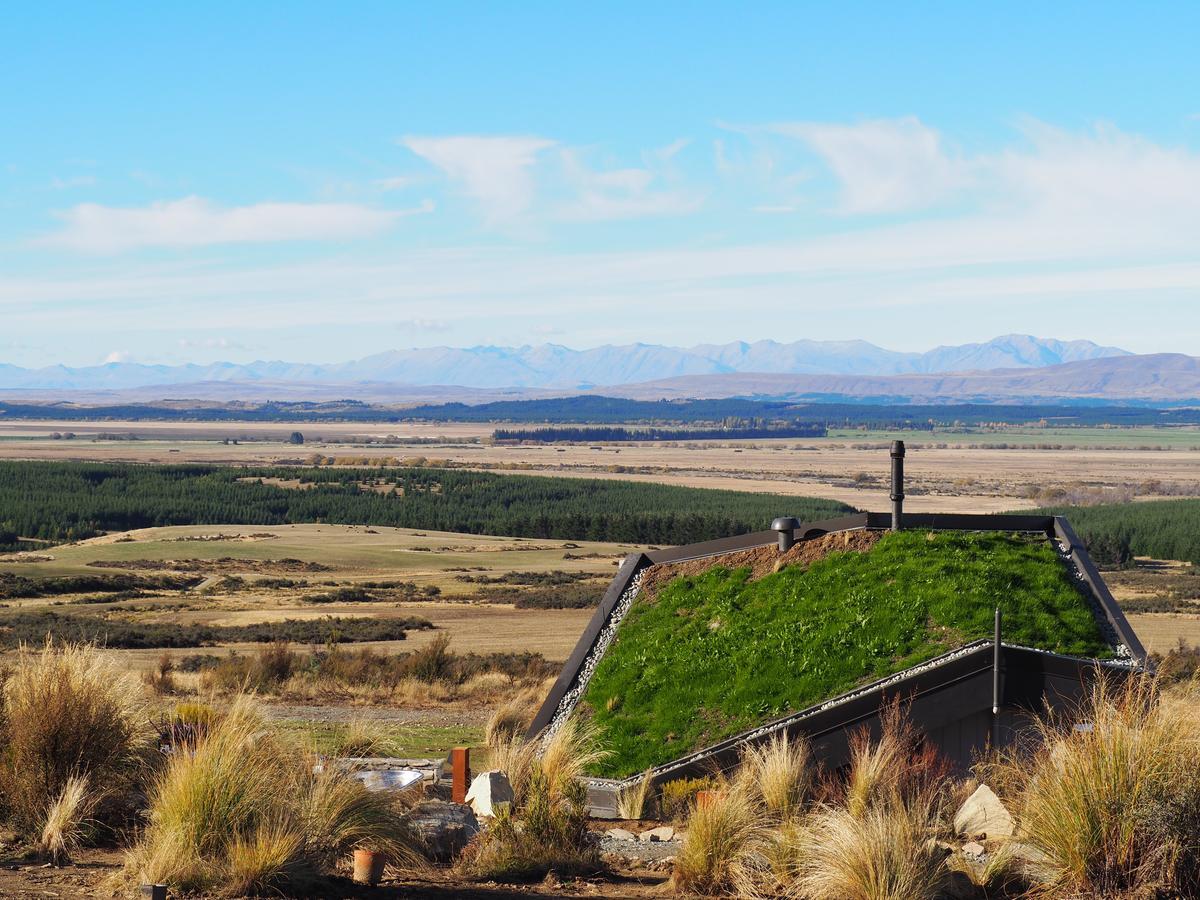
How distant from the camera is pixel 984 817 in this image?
36.5 feet

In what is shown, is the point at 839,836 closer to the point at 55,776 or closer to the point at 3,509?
the point at 55,776

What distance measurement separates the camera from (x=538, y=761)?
41.1 ft

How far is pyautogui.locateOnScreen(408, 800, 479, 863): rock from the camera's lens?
10516 mm

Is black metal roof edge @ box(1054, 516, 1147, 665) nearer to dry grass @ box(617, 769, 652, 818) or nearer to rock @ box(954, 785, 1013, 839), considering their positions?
rock @ box(954, 785, 1013, 839)

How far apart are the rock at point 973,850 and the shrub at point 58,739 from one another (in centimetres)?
634

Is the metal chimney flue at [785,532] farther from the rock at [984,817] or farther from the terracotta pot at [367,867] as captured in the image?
the terracotta pot at [367,867]

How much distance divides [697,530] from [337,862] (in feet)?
240

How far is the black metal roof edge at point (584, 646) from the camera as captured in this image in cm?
1598

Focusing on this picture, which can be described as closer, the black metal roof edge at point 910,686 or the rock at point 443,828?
the rock at point 443,828

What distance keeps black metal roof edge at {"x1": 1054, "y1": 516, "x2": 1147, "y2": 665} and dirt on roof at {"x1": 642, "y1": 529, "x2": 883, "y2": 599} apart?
7.39 feet

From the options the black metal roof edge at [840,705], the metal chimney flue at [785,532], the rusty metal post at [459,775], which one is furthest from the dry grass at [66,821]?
the metal chimney flue at [785,532]

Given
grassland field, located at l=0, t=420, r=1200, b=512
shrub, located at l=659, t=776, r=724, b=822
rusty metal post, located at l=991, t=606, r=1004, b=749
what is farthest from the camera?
grassland field, located at l=0, t=420, r=1200, b=512

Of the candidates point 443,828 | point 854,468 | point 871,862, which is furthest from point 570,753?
point 854,468

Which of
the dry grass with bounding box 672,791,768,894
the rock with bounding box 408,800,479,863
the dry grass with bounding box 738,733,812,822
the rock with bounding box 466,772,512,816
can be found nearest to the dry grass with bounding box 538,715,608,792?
the rock with bounding box 466,772,512,816
